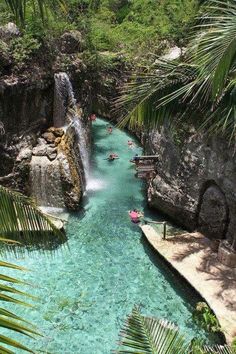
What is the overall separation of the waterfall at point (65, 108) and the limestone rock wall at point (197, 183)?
3690 millimetres

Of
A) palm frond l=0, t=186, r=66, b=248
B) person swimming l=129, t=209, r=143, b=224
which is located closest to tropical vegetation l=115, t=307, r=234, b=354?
palm frond l=0, t=186, r=66, b=248

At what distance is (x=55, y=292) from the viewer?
10164mm

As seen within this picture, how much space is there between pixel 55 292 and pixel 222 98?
19.7ft

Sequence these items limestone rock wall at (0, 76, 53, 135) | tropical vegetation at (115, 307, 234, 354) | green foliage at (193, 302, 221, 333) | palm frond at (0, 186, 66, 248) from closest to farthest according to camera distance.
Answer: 1. tropical vegetation at (115, 307, 234, 354)
2. palm frond at (0, 186, 66, 248)
3. green foliage at (193, 302, 221, 333)
4. limestone rock wall at (0, 76, 53, 135)

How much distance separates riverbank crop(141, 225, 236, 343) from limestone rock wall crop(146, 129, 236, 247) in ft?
2.11

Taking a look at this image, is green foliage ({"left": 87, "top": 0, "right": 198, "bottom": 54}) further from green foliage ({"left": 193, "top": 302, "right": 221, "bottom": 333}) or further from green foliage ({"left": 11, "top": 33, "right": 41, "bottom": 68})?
green foliage ({"left": 193, "top": 302, "right": 221, "bottom": 333})

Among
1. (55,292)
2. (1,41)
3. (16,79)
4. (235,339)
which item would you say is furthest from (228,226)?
(1,41)

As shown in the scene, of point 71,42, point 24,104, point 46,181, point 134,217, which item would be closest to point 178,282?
point 134,217

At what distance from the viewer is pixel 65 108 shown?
16.0m

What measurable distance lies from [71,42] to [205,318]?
1246cm

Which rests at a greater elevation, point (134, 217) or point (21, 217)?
point (21, 217)

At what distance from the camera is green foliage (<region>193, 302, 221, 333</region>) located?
8.86m

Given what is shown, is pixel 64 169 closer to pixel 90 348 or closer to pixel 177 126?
pixel 177 126

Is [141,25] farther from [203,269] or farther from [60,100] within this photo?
[203,269]
